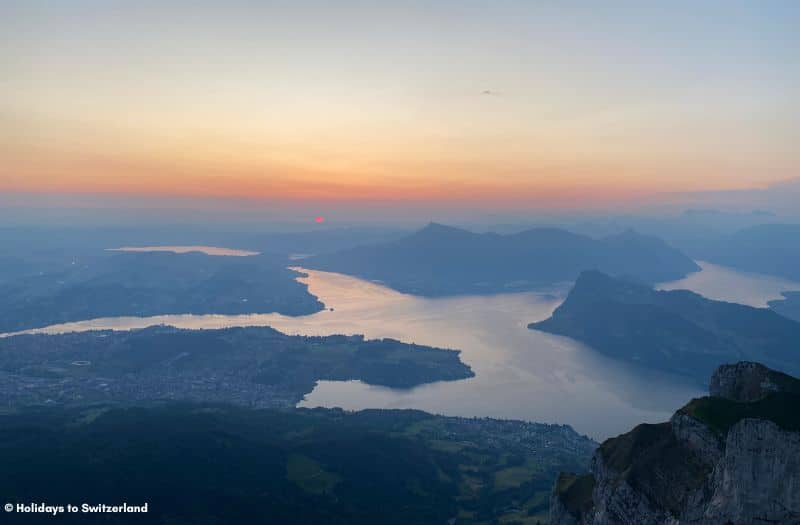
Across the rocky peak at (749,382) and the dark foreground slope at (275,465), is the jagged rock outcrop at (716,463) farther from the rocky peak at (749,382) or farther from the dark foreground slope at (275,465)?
the dark foreground slope at (275,465)

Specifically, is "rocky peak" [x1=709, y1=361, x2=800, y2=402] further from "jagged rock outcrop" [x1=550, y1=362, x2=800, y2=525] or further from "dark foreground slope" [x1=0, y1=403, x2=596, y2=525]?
"dark foreground slope" [x1=0, y1=403, x2=596, y2=525]

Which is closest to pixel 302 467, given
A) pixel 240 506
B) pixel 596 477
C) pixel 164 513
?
pixel 240 506

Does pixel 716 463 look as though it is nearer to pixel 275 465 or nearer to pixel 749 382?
pixel 749 382

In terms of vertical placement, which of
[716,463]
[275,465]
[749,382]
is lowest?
[275,465]

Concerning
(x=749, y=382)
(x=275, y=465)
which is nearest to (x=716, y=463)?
(x=749, y=382)

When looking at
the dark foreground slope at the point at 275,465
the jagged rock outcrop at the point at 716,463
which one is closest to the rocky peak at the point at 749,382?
the jagged rock outcrop at the point at 716,463

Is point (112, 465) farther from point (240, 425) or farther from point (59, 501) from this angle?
point (240, 425)
